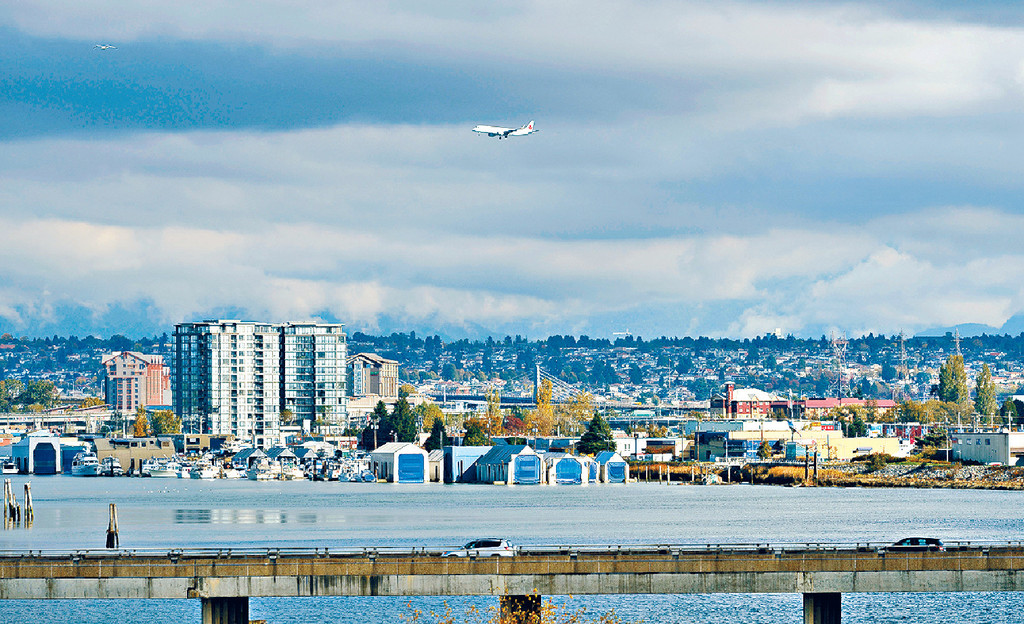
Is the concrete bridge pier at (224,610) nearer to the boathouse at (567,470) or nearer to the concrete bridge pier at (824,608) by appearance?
the concrete bridge pier at (824,608)

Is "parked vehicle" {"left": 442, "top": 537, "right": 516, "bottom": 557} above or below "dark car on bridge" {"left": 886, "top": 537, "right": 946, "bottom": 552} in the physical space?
below

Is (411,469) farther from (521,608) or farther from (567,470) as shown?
(521,608)

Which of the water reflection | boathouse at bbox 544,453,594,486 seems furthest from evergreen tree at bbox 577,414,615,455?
the water reflection

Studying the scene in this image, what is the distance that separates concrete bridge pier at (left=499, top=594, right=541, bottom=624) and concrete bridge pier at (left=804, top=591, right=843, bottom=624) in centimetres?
901

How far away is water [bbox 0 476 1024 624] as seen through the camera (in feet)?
212

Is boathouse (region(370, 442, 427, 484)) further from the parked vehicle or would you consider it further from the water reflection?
the parked vehicle

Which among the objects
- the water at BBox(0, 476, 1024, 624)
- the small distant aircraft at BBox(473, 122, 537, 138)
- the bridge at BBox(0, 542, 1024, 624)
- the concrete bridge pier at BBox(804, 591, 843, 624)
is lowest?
the water at BBox(0, 476, 1024, 624)

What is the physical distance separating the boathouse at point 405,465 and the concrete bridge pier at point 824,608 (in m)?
137

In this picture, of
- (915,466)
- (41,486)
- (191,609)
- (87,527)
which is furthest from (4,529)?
(915,466)

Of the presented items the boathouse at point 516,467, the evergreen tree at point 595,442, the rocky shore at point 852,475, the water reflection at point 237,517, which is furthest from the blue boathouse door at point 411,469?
the water reflection at point 237,517

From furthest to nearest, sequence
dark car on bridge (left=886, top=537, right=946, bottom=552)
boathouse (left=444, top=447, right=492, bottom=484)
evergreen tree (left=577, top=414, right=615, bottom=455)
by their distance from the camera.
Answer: evergreen tree (left=577, top=414, right=615, bottom=455) → boathouse (left=444, top=447, right=492, bottom=484) → dark car on bridge (left=886, top=537, right=946, bottom=552)

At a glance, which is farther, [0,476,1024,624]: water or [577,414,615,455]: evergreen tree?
[577,414,615,455]: evergreen tree

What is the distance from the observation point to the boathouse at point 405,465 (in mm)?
187875

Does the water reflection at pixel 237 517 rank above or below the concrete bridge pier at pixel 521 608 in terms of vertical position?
below
